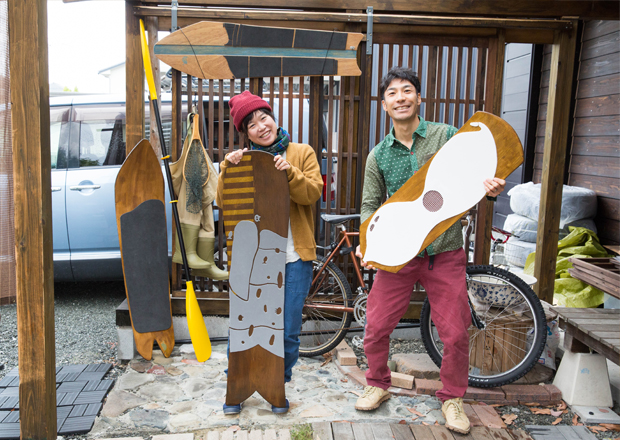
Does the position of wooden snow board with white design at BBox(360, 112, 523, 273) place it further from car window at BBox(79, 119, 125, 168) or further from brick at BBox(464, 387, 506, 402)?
car window at BBox(79, 119, 125, 168)

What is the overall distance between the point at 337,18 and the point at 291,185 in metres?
1.53

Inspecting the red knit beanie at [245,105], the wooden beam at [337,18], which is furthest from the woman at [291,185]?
the wooden beam at [337,18]

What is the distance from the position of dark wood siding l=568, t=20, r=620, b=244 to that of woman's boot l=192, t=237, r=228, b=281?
→ 3.54m

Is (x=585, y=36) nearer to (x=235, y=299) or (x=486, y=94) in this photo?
(x=486, y=94)

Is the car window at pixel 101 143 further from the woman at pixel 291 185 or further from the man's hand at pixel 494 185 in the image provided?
the man's hand at pixel 494 185

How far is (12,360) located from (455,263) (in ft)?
10.5

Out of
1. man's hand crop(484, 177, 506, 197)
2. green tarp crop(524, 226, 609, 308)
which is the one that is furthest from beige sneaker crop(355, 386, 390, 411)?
green tarp crop(524, 226, 609, 308)

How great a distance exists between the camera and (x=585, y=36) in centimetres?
478

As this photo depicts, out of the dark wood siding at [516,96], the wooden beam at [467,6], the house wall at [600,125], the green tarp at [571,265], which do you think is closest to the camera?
the wooden beam at [467,6]

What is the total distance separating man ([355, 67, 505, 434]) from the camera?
2.36 m

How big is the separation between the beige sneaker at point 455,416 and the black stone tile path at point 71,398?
1864mm

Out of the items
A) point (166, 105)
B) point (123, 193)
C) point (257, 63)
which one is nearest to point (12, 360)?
point (123, 193)

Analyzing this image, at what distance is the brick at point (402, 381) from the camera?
2842 millimetres

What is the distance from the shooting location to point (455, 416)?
2439 millimetres
